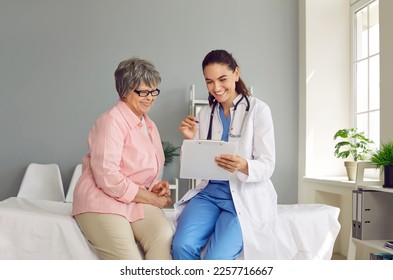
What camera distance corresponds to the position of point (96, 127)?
1.98 meters

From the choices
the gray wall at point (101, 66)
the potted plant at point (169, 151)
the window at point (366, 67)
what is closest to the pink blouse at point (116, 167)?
the potted plant at point (169, 151)

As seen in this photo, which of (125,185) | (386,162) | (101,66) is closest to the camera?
(125,185)

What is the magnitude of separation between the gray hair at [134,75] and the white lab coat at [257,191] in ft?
1.28

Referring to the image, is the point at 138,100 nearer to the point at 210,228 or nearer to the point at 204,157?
the point at 204,157

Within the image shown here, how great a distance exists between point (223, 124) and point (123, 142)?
0.49 metres

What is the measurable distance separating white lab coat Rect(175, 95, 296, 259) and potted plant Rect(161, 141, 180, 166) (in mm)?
2042

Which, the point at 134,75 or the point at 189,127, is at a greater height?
the point at 134,75

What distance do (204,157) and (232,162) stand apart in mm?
118

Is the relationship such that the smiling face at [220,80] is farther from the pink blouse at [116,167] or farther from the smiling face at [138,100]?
the pink blouse at [116,167]

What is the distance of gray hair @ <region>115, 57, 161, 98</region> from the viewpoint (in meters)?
2.03

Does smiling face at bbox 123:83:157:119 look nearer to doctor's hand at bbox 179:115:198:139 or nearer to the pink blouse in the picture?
the pink blouse

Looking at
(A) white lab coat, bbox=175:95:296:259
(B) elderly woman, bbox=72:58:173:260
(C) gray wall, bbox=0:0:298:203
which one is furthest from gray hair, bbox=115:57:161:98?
(C) gray wall, bbox=0:0:298:203

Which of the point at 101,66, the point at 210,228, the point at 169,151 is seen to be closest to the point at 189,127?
the point at 210,228

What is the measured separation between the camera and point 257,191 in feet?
6.66
